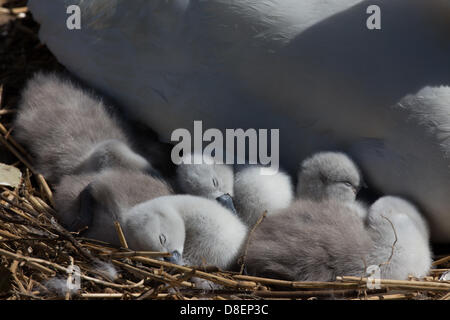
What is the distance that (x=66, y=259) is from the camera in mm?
2426

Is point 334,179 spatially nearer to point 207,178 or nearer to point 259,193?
point 259,193

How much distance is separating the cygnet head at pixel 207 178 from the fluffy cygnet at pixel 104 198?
100 millimetres

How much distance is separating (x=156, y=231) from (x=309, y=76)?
76 cm

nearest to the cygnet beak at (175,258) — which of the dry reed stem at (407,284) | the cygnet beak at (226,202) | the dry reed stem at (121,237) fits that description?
the dry reed stem at (121,237)

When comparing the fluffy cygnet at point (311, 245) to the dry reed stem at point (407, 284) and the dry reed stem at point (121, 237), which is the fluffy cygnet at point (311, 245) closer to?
the dry reed stem at point (407, 284)

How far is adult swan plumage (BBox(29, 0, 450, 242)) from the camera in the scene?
8.21ft

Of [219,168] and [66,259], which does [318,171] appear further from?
[66,259]

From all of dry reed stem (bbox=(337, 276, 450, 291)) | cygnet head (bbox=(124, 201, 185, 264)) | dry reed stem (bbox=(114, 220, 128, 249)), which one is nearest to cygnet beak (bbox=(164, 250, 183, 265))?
cygnet head (bbox=(124, 201, 185, 264))

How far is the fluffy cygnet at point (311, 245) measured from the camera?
2.38 m

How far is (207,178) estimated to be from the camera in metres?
2.70

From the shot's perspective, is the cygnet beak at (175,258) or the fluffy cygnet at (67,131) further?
the fluffy cygnet at (67,131)
